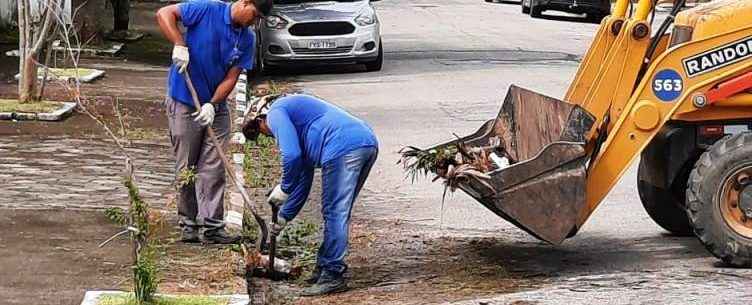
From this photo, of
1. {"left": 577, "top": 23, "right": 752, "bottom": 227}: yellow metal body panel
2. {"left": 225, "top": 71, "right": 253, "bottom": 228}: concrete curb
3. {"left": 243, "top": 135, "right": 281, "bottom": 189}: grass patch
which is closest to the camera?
{"left": 577, "top": 23, "right": 752, "bottom": 227}: yellow metal body panel

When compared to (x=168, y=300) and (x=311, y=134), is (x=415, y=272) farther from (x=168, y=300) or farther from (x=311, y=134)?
(x=168, y=300)

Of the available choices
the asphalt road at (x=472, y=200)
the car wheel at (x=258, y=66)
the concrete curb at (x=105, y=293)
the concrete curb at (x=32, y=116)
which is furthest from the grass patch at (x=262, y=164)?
the car wheel at (x=258, y=66)

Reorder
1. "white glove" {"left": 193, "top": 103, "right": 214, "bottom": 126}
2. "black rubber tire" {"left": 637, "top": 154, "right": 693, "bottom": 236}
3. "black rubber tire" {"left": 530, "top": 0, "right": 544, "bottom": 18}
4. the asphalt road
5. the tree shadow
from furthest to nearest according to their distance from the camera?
the tree shadow < "black rubber tire" {"left": 530, "top": 0, "right": 544, "bottom": 18} < "black rubber tire" {"left": 637, "top": 154, "right": 693, "bottom": 236} < "white glove" {"left": 193, "top": 103, "right": 214, "bottom": 126} < the asphalt road

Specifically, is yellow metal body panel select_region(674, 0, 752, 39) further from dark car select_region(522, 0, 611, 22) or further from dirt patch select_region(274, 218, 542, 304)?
dark car select_region(522, 0, 611, 22)

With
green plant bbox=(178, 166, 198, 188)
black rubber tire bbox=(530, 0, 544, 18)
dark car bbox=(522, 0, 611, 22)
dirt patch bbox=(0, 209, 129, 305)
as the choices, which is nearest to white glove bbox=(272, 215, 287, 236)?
green plant bbox=(178, 166, 198, 188)

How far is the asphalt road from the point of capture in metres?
8.40

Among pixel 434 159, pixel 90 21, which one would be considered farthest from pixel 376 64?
pixel 434 159

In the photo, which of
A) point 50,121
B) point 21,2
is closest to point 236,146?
point 50,121

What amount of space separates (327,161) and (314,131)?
21cm

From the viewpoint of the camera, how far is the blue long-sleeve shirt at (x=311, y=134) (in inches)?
326

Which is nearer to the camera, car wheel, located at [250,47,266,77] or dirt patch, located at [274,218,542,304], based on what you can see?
dirt patch, located at [274,218,542,304]

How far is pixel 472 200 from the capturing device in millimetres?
11625

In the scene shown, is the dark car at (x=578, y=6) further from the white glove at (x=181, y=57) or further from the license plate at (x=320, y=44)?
the white glove at (x=181, y=57)

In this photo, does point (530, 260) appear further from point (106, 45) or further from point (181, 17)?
point (106, 45)
